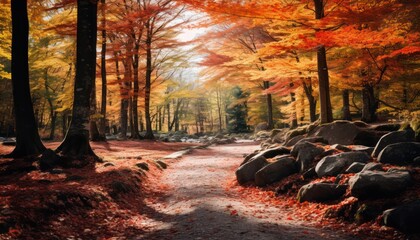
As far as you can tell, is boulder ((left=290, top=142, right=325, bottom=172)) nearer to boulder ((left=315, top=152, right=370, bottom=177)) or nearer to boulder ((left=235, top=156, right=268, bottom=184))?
boulder ((left=315, top=152, right=370, bottom=177))

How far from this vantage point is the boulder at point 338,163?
6.18m

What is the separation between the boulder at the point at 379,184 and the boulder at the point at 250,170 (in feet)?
11.2

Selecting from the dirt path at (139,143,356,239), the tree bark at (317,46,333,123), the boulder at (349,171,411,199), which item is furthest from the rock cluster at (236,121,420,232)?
the tree bark at (317,46,333,123)

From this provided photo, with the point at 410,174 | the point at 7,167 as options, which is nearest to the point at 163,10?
the point at 7,167

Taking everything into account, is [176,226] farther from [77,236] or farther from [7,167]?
[7,167]

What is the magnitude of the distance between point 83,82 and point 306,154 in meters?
6.36

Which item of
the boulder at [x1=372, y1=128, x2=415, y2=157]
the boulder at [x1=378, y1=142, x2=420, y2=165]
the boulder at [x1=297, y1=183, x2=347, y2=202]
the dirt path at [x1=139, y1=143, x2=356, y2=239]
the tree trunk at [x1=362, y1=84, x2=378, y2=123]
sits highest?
the tree trunk at [x1=362, y1=84, x2=378, y2=123]

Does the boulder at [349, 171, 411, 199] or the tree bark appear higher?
the tree bark

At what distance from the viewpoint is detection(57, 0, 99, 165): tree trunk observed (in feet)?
27.9

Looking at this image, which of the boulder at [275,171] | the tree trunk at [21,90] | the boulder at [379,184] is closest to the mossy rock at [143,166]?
the tree trunk at [21,90]

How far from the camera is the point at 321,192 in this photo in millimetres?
5547

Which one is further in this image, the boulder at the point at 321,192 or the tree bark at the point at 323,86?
the tree bark at the point at 323,86

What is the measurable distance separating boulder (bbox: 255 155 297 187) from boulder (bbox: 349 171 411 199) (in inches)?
99.2

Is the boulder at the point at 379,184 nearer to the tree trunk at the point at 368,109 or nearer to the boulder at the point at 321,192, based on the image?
the boulder at the point at 321,192
